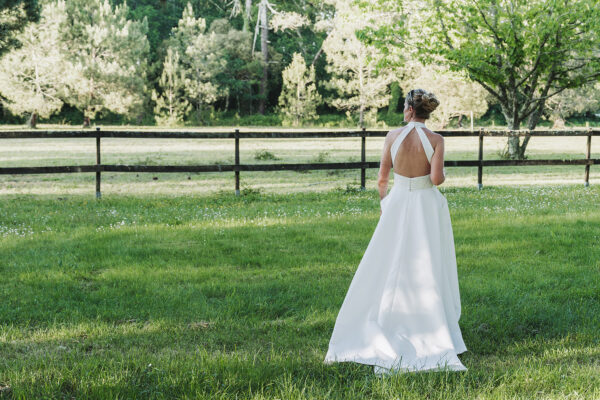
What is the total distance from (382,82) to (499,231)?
45.0 m

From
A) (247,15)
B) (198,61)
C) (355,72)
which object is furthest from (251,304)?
(247,15)

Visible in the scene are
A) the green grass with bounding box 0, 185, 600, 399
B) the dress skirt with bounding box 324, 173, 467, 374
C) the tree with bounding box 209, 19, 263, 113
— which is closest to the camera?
the green grass with bounding box 0, 185, 600, 399

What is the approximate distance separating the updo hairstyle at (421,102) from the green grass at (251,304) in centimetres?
172

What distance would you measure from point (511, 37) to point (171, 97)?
117 feet

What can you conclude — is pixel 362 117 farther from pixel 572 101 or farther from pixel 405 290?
pixel 405 290

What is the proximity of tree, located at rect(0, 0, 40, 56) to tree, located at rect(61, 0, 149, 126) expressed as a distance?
95.5 feet

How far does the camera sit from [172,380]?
374 centimetres

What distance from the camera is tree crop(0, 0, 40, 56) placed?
15.6 metres

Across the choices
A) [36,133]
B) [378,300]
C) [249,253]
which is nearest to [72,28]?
[36,133]

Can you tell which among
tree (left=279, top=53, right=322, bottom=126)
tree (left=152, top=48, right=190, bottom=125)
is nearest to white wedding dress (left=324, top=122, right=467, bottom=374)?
tree (left=152, top=48, right=190, bottom=125)

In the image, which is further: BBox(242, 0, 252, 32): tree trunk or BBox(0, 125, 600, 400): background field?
BBox(242, 0, 252, 32): tree trunk

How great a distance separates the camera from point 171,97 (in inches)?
1964

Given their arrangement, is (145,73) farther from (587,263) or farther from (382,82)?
(587,263)

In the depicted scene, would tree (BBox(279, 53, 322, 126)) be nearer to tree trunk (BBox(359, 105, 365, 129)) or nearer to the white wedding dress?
tree trunk (BBox(359, 105, 365, 129))
